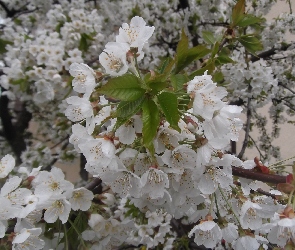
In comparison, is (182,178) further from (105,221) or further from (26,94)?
(26,94)

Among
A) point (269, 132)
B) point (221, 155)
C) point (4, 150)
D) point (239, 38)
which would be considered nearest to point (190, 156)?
point (221, 155)

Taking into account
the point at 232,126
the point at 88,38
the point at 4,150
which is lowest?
the point at 4,150

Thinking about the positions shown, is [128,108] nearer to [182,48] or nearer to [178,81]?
[178,81]

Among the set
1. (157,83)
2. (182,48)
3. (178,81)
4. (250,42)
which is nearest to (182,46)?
(182,48)

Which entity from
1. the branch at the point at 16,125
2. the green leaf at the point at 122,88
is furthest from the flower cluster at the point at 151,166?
the branch at the point at 16,125

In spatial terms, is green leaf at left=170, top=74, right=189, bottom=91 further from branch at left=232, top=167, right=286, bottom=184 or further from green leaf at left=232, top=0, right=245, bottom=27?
green leaf at left=232, top=0, right=245, bottom=27

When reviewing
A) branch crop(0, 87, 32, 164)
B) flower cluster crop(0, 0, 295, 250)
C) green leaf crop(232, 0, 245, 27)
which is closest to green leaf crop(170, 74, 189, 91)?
flower cluster crop(0, 0, 295, 250)
